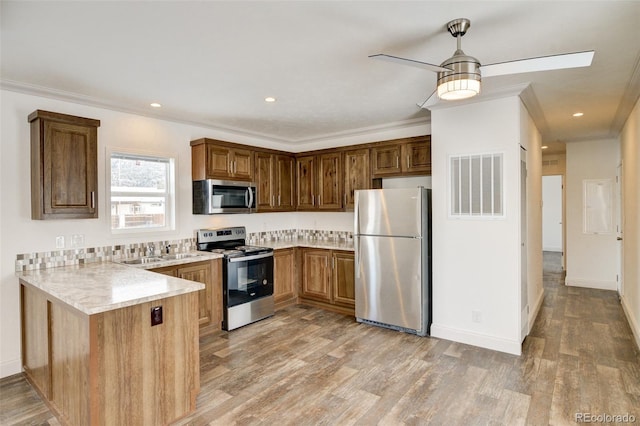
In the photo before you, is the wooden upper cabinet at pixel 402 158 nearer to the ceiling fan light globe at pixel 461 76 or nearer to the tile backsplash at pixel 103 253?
the tile backsplash at pixel 103 253

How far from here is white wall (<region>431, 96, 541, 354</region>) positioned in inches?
133

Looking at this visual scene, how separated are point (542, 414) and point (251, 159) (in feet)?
13.5

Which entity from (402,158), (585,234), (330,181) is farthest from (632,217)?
(330,181)

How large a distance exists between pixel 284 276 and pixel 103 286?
2777mm

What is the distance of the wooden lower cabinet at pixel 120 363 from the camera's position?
202 centimetres

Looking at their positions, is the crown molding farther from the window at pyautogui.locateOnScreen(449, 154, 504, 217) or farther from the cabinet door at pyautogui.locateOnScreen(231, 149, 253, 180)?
the window at pyautogui.locateOnScreen(449, 154, 504, 217)

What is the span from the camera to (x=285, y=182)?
544 centimetres

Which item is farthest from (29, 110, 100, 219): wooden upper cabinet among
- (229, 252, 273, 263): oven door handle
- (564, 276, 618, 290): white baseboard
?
(564, 276, 618, 290): white baseboard

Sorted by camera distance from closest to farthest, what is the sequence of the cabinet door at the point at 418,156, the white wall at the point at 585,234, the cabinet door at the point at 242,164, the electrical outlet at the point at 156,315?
the electrical outlet at the point at 156,315 → the cabinet door at the point at 418,156 → the cabinet door at the point at 242,164 → the white wall at the point at 585,234

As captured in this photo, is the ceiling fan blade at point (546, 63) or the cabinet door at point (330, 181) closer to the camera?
the ceiling fan blade at point (546, 63)

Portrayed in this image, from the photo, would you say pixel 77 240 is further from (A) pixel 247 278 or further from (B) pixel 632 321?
(B) pixel 632 321

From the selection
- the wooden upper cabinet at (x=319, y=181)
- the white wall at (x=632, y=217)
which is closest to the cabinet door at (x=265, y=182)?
the wooden upper cabinet at (x=319, y=181)

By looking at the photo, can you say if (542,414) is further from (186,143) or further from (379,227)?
(186,143)

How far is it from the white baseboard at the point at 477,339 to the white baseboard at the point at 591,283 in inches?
146
